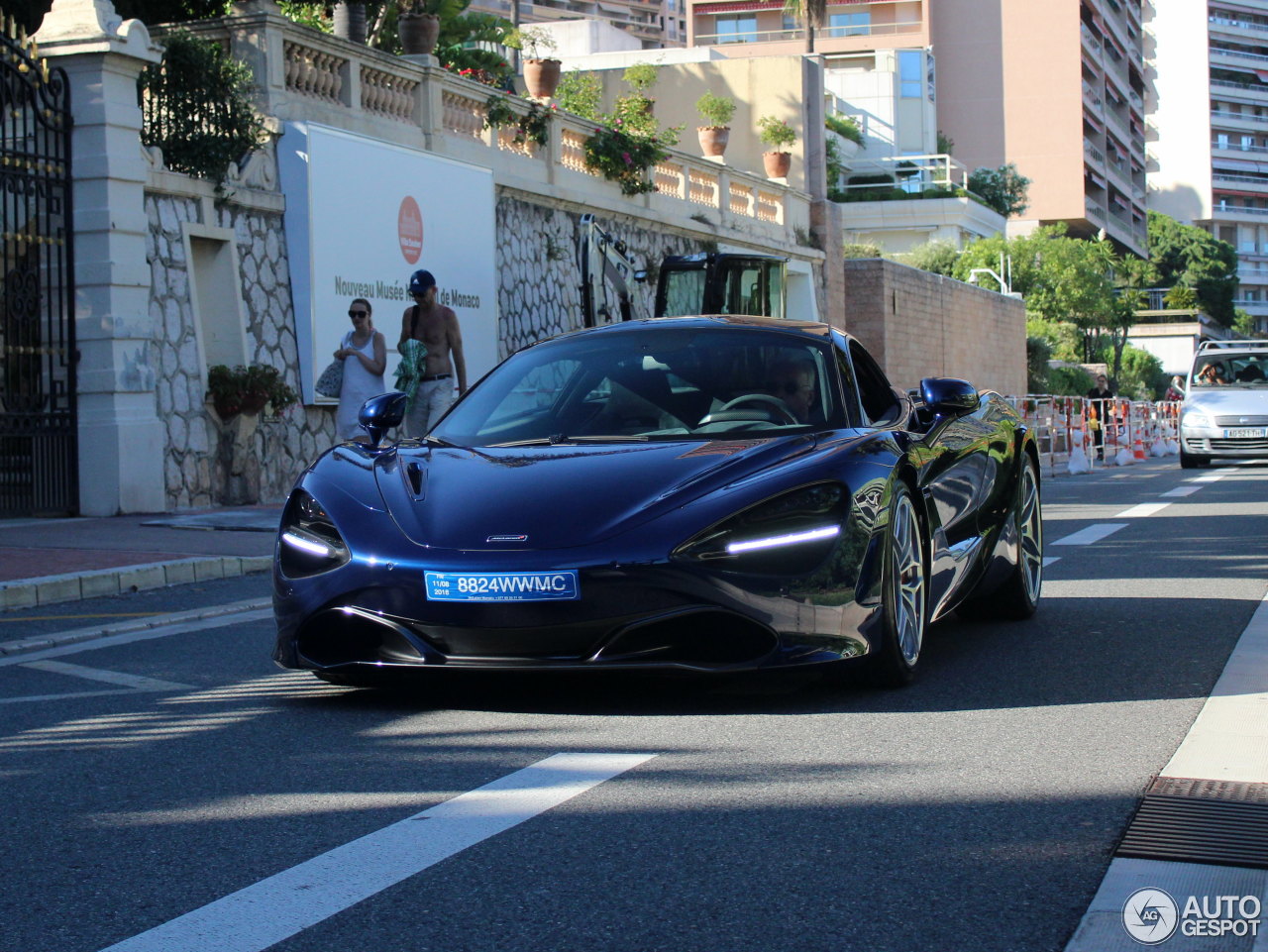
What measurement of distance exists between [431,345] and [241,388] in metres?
3.22

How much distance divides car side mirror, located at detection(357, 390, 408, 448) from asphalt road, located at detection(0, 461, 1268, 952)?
95cm

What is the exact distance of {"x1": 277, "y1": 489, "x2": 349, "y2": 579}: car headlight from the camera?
5.39 meters

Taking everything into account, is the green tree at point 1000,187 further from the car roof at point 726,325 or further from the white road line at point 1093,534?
the car roof at point 726,325

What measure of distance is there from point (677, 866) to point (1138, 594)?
5.54 m

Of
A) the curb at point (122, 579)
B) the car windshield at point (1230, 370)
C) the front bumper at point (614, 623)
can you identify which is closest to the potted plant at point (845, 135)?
the car windshield at point (1230, 370)

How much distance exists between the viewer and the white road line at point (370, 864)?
3.13 metres

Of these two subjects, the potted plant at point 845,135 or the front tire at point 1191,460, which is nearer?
the front tire at point 1191,460

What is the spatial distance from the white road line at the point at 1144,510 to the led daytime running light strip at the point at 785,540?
991 cm

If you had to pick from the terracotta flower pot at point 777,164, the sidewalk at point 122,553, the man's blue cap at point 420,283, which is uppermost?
the terracotta flower pot at point 777,164

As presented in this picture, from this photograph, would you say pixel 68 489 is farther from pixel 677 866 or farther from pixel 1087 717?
pixel 677 866

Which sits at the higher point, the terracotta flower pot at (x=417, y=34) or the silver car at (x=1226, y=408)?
the terracotta flower pot at (x=417, y=34)

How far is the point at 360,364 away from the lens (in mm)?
14422

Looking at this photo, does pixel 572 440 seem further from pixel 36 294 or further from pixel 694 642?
→ pixel 36 294

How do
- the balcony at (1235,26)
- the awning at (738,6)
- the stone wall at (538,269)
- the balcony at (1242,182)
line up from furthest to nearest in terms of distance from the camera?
the balcony at (1242,182), the balcony at (1235,26), the awning at (738,6), the stone wall at (538,269)
